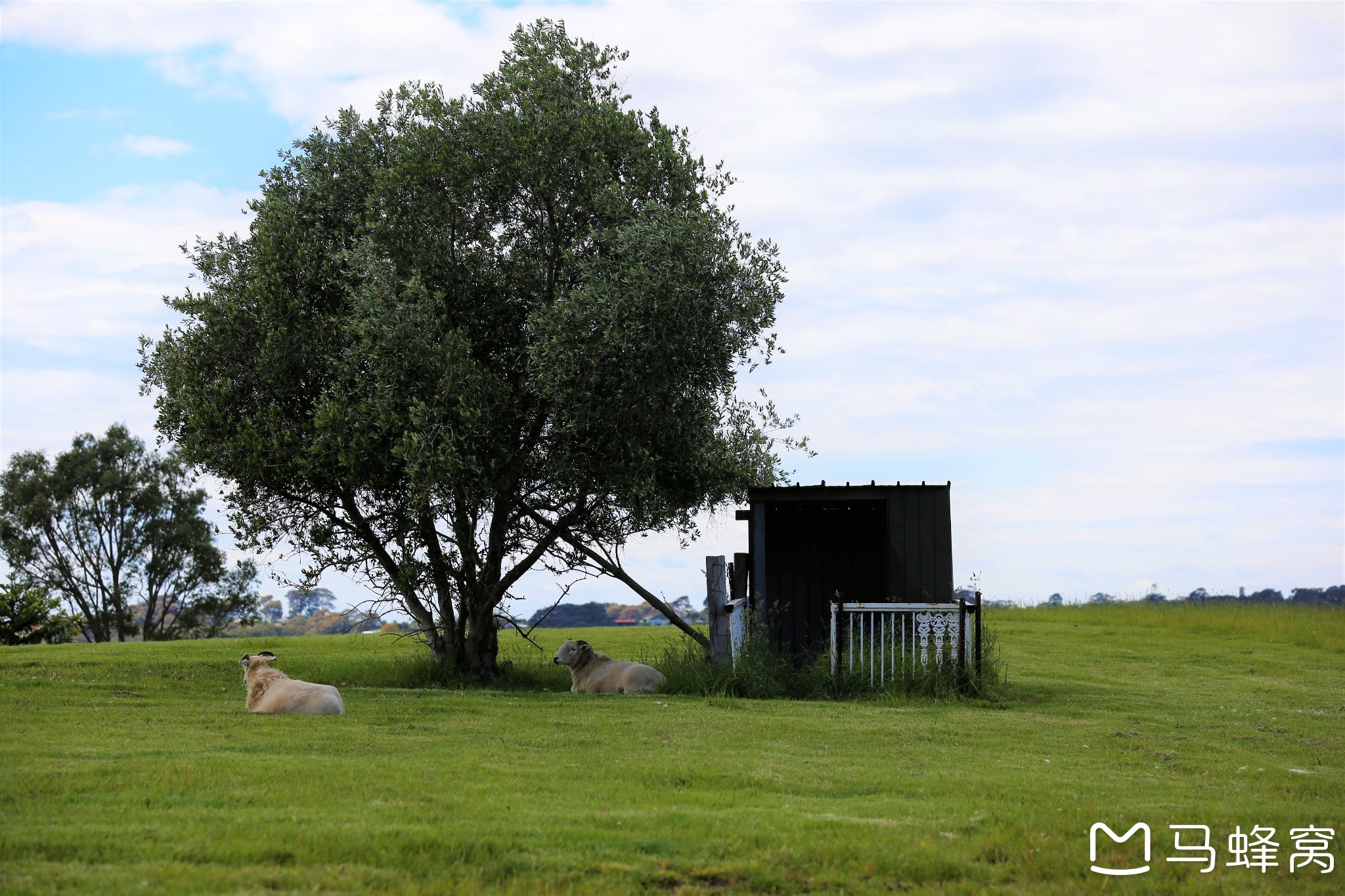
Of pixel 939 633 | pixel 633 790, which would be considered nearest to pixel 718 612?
pixel 939 633

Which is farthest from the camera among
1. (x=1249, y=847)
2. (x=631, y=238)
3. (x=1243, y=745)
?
(x=631, y=238)

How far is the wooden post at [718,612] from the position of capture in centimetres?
1733

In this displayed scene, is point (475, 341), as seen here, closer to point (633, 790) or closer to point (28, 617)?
point (633, 790)

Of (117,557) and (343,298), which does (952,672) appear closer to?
(343,298)

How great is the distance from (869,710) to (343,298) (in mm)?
10197

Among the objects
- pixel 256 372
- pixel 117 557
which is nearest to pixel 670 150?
pixel 256 372

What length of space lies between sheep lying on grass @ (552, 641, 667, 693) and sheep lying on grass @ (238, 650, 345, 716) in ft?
17.2

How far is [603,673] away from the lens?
17.7 metres

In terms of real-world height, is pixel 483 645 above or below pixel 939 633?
below

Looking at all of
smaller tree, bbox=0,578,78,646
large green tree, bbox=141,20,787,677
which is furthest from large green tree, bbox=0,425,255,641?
large green tree, bbox=141,20,787,677

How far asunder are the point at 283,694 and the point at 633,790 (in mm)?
6324

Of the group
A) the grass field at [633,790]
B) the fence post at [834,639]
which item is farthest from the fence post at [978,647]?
the fence post at [834,639]

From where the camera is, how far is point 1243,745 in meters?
12.3

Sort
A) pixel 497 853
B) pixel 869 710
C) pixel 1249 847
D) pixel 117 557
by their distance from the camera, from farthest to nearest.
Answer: pixel 117 557 → pixel 869 710 → pixel 1249 847 → pixel 497 853
